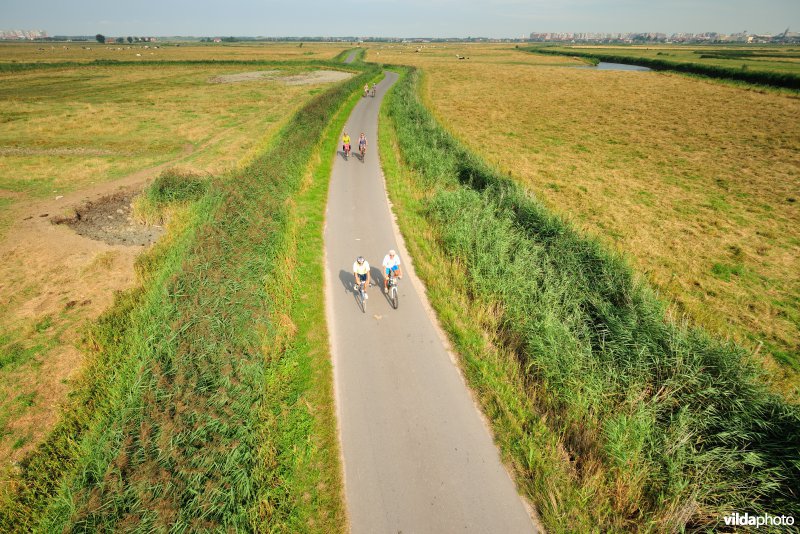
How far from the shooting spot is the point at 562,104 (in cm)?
4769

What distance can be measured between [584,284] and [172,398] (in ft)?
35.8

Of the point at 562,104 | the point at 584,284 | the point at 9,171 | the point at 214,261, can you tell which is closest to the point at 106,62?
the point at 9,171

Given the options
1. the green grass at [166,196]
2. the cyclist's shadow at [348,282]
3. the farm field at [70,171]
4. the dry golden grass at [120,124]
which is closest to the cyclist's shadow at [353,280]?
the cyclist's shadow at [348,282]

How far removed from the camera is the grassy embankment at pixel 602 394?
5.93 m

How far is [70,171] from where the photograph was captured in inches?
905

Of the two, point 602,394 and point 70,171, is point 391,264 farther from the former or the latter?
point 70,171

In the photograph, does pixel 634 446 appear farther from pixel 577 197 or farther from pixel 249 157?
pixel 249 157

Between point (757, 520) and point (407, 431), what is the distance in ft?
19.1

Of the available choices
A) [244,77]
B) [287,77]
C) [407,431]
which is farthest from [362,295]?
[244,77]

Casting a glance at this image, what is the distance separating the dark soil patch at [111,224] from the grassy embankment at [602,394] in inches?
513

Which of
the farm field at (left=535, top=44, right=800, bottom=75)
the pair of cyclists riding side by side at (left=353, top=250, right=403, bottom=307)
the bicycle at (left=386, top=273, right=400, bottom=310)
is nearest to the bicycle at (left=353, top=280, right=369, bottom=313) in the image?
the pair of cyclists riding side by side at (left=353, top=250, right=403, bottom=307)

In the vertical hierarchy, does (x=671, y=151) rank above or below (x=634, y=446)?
above

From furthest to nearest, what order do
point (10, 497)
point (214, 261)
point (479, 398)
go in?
point (214, 261) < point (479, 398) < point (10, 497)

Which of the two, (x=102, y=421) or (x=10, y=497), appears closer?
(x=10, y=497)
